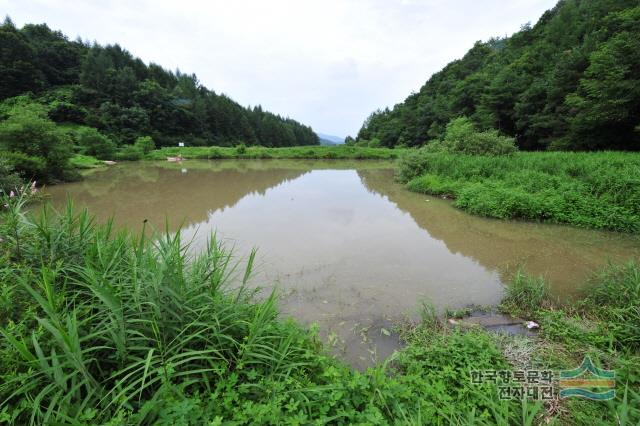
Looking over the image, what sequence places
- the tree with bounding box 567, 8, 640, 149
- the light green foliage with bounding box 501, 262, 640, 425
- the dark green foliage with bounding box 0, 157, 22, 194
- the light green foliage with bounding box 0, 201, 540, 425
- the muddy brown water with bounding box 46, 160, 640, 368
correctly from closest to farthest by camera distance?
1. the light green foliage with bounding box 0, 201, 540, 425
2. the light green foliage with bounding box 501, 262, 640, 425
3. the muddy brown water with bounding box 46, 160, 640, 368
4. the dark green foliage with bounding box 0, 157, 22, 194
5. the tree with bounding box 567, 8, 640, 149

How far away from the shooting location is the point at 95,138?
19.3m

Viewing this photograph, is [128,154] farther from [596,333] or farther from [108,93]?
[596,333]

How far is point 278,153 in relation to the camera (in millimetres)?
28141

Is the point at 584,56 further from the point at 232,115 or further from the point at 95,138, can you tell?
the point at 232,115

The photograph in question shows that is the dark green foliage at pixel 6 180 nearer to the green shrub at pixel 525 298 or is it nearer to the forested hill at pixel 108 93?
the green shrub at pixel 525 298

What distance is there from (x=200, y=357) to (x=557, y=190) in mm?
8331

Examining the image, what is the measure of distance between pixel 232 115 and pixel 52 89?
67.5ft

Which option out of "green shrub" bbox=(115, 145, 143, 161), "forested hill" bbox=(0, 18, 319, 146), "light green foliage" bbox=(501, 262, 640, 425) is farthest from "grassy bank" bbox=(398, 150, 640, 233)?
"forested hill" bbox=(0, 18, 319, 146)

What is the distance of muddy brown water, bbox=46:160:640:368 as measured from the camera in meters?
3.04

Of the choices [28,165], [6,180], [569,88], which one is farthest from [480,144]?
[28,165]

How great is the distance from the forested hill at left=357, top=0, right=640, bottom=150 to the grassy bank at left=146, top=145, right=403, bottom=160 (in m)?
9.24

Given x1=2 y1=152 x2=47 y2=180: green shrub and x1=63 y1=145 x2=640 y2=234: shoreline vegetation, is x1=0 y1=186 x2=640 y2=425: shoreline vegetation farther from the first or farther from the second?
x1=2 y1=152 x2=47 y2=180: green shrub

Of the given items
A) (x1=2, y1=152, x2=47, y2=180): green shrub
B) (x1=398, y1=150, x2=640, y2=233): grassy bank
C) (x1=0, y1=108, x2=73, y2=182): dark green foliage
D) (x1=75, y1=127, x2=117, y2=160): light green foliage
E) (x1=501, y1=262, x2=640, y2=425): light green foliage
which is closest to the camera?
(x1=501, y1=262, x2=640, y2=425): light green foliage

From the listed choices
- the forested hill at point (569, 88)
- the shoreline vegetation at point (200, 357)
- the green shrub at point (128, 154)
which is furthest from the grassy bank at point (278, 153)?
the shoreline vegetation at point (200, 357)
